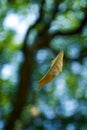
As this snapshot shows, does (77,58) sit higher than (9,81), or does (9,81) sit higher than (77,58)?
(9,81)

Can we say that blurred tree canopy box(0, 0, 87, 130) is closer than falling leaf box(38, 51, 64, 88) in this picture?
No

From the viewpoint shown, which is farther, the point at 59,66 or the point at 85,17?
the point at 85,17

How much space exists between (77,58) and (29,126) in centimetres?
181

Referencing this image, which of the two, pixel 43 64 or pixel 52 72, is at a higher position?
pixel 43 64

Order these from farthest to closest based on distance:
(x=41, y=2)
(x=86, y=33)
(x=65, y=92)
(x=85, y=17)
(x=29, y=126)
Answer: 1. (x=65, y=92)
2. (x=29, y=126)
3. (x=86, y=33)
4. (x=41, y=2)
5. (x=85, y=17)

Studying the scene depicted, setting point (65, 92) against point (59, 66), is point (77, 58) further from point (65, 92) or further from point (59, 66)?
point (59, 66)

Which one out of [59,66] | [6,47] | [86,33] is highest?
[6,47]

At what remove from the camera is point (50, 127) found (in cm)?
743

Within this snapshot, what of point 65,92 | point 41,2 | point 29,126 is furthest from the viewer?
point 65,92

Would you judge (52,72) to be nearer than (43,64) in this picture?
Yes

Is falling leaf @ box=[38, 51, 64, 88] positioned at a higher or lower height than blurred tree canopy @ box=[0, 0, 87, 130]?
lower

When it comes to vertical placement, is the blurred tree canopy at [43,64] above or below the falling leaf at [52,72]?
above

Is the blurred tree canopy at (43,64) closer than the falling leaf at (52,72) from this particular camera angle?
No

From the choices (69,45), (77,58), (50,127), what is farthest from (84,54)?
(50,127)
